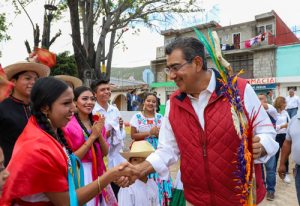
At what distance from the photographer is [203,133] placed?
73.6 inches

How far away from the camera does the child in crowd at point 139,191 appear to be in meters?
2.88

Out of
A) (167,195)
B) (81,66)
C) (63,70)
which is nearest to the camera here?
(167,195)

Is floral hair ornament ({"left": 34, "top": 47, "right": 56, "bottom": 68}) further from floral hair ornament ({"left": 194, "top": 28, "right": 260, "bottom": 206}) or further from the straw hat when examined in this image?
floral hair ornament ({"left": 194, "top": 28, "right": 260, "bottom": 206})

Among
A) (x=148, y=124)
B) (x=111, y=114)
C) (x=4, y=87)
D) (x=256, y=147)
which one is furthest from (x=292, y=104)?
(x=4, y=87)

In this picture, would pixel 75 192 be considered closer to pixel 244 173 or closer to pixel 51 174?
pixel 51 174

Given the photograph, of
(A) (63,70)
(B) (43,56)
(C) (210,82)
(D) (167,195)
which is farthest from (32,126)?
(A) (63,70)

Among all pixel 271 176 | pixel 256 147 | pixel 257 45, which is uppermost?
pixel 257 45

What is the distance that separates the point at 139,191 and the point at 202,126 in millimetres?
1576

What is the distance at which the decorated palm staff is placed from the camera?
1.57 meters

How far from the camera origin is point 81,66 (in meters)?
7.58

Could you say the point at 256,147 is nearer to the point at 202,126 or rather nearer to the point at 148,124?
the point at 202,126

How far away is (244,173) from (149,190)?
1.78 meters

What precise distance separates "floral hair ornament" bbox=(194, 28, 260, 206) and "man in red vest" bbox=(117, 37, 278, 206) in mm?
77

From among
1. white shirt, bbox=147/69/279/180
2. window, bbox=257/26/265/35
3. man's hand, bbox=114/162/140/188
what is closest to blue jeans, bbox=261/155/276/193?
white shirt, bbox=147/69/279/180
